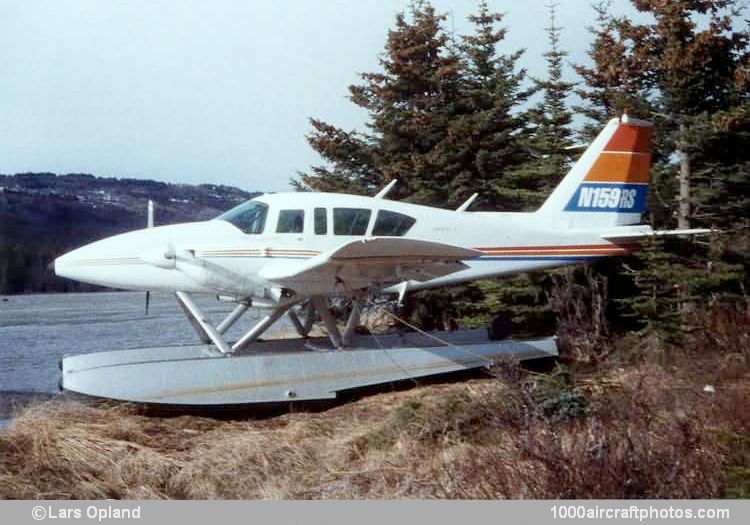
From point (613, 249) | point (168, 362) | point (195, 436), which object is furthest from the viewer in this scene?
point (613, 249)

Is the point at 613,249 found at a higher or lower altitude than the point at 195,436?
higher

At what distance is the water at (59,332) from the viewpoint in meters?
10.3

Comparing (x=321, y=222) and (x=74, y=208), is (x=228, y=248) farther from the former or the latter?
(x=74, y=208)

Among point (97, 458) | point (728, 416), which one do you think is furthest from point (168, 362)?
point (728, 416)

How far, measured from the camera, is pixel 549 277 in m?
11.0

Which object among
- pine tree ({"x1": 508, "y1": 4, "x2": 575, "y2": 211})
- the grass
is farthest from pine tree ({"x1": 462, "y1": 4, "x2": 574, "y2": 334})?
the grass

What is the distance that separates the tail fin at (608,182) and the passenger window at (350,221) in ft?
7.70

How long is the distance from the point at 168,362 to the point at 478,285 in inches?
201

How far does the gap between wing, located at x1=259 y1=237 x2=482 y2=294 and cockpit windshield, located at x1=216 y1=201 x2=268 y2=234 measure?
45cm

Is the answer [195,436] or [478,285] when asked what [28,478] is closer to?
[195,436]

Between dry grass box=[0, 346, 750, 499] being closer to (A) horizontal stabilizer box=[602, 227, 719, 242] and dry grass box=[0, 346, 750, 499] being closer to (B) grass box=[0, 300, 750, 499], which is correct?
(B) grass box=[0, 300, 750, 499]

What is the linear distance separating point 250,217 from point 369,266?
1349mm

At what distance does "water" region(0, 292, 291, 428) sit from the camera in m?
10.3

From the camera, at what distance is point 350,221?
27.8 ft
